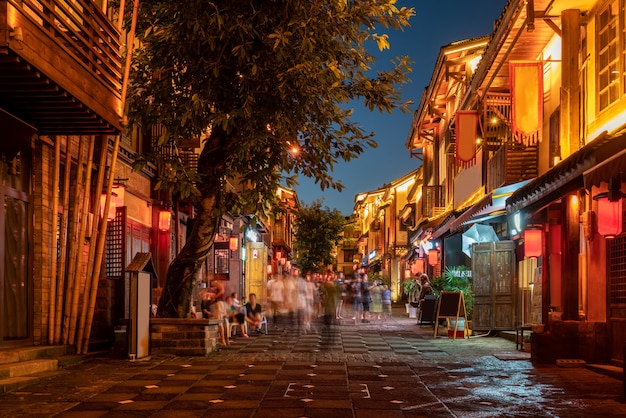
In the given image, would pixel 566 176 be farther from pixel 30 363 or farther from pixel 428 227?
pixel 428 227

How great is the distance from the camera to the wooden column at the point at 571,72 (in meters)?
14.9

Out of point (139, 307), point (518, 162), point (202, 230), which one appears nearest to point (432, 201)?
point (518, 162)

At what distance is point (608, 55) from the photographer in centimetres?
1360

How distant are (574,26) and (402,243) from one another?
119 ft

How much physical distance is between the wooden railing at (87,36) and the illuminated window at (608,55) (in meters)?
8.55

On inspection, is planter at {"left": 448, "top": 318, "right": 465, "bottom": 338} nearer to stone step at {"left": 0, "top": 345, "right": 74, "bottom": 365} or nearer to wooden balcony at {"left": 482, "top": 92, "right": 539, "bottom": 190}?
wooden balcony at {"left": 482, "top": 92, "right": 539, "bottom": 190}

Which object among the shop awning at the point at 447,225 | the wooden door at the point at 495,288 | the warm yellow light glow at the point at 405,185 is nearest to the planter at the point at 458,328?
the wooden door at the point at 495,288

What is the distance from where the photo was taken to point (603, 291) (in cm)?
1364

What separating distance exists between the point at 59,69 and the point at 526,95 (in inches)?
402

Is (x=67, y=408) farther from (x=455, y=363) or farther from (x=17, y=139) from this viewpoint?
(x=455, y=363)

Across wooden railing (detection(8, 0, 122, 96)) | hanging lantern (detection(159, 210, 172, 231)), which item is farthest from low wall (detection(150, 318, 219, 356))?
hanging lantern (detection(159, 210, 172, 231))

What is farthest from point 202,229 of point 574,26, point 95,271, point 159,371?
point 574,26

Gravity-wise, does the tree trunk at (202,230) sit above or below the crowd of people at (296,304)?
above

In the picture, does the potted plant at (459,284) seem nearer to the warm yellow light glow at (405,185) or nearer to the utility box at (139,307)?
the utility box at (139,307)
